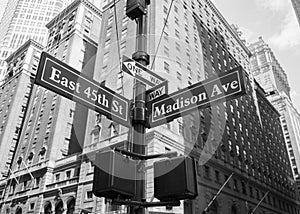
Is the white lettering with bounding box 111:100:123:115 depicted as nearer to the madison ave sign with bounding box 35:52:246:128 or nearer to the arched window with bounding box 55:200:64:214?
the madison ave sign with bounding box 35:52:246:128

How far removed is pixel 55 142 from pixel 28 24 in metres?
51.9

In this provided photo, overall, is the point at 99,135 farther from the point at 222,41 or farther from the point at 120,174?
the point at 222,41

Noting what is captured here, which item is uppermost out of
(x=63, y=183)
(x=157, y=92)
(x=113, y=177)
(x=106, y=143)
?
(x=106, y=143)

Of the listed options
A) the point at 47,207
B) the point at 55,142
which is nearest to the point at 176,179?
the point at 47,207

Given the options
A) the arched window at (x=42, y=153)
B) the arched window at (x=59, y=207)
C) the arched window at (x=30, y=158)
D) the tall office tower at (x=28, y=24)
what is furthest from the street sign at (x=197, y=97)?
the tall office tower at (x=28, y=24)

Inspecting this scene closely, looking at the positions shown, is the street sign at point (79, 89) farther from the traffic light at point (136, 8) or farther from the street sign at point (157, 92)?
the traffic light at point (136, 8)

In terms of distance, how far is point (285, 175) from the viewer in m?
59.2

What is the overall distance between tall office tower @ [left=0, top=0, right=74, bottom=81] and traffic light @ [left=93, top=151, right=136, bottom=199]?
76.8 m

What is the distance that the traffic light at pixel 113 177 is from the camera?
2625mm

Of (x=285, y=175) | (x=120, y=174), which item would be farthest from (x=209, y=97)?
(x=285, y=175)

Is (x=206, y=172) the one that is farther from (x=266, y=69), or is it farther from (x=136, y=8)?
(x=266, y=69)

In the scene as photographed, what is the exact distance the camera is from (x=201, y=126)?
3067 centimetres

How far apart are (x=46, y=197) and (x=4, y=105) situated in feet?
93.2

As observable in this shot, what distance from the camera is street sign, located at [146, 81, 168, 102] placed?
4000 millimetres
